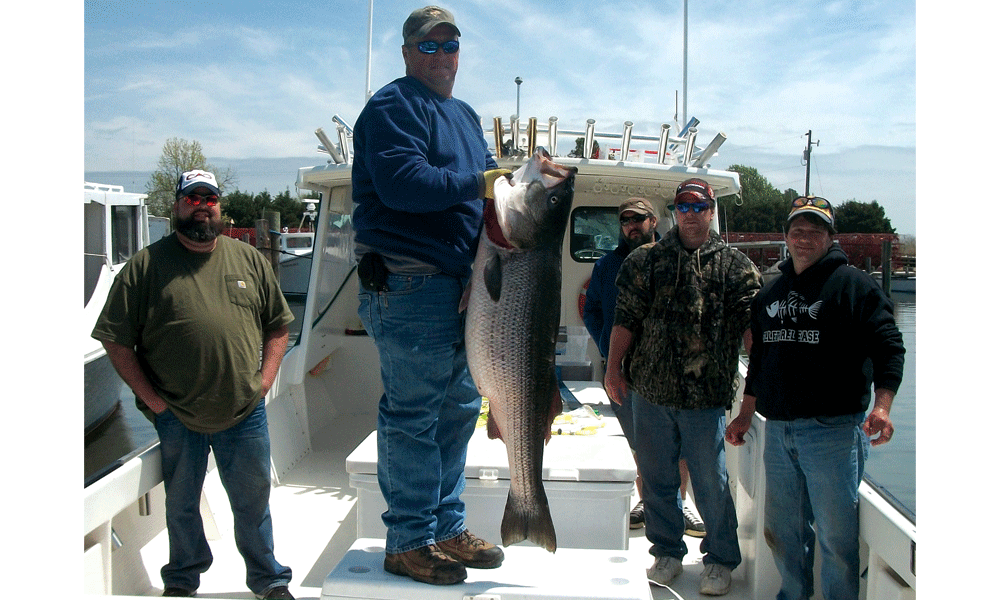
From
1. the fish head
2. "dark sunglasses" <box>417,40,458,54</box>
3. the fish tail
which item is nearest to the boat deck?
the fish tail

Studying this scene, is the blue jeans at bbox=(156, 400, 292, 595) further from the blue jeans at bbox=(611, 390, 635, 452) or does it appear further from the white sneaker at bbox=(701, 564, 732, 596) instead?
the blue jeans at bbox=(611, 390, 635, 452)

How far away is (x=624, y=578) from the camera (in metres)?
2.59

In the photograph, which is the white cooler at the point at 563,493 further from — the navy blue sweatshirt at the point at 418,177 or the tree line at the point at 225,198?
the tree line at the point at 225,198

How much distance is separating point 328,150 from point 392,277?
3.42m

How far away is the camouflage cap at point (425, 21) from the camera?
2.38m

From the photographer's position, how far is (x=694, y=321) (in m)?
3.60

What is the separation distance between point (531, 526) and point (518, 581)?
0.92 feet

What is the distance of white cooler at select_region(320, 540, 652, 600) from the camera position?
8.18ft

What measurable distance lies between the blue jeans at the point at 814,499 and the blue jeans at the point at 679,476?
300mm

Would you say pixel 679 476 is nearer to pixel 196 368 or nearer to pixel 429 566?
pixel 429 566

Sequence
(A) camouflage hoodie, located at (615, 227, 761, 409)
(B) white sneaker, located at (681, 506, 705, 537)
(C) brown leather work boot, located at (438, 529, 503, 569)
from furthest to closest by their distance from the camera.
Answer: (B) white sneaker, located at (681, 506, 705, 537)
(A) camouflage hoodie, located at (615, 227, 761, 409)
(C) brown leather work boot, located at (438, 529, 503, 569)

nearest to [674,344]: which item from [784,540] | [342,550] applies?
[784,540]
